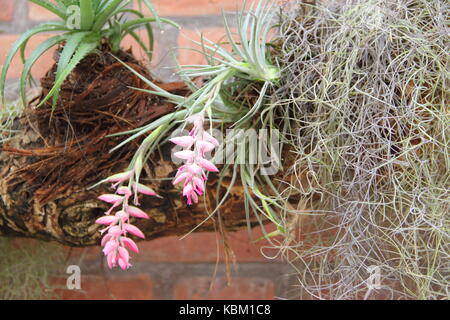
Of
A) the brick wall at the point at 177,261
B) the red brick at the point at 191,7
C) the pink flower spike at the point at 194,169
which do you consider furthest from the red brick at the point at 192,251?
the pink flower spike at the point at 194,169

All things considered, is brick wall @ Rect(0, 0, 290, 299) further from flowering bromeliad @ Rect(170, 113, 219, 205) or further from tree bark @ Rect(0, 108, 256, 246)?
flowering bromeliad @ Rect(170, 113, 219, 205)

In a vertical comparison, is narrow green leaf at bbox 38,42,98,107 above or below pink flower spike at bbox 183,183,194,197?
above

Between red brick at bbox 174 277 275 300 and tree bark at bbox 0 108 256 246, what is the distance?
0.31m

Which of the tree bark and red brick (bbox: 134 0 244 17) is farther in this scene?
red brick (bbox: 134 0 244 17)

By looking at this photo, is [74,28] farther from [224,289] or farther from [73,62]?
[224,289]

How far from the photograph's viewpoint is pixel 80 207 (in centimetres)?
63

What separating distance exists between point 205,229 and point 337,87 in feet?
0.92

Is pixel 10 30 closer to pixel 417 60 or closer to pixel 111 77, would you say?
pixel 111 77

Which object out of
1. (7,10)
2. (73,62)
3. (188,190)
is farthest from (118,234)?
(7,10)

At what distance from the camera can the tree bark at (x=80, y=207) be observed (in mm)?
629

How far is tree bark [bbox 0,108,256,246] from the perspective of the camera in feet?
2.06

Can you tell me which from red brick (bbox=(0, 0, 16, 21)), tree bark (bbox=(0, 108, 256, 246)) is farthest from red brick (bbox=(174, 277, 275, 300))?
red brick (bbox=(0, 0, 16, 21))

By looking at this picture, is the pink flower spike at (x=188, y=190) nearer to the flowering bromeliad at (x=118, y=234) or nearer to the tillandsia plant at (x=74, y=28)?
the flowering bromeliad at (x=118, y=234)

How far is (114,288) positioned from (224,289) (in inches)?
8.5
